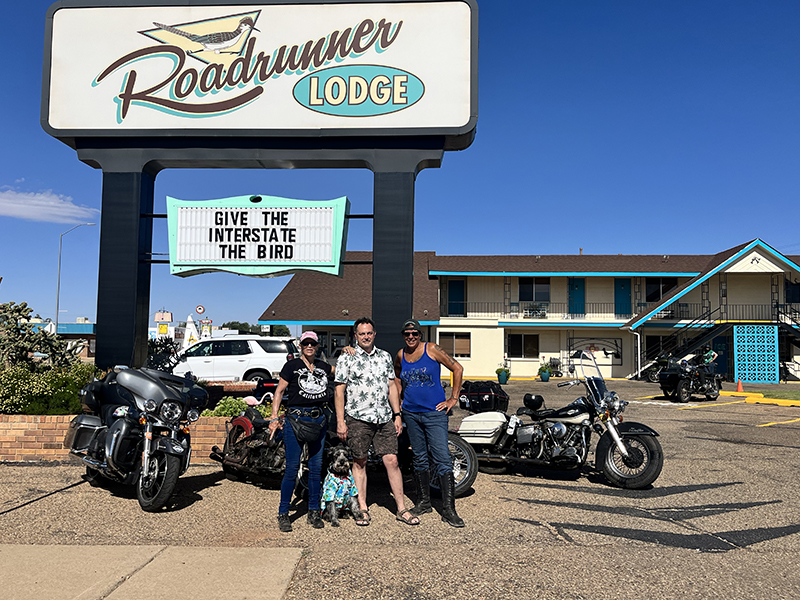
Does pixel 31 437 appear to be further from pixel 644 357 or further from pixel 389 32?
pixel 644 357

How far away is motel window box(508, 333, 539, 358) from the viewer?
32.4 metres

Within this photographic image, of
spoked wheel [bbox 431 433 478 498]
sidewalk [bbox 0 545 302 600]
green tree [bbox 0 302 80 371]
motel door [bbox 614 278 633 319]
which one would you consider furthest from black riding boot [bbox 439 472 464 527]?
→ motel door [bbox 614 278 633 319]

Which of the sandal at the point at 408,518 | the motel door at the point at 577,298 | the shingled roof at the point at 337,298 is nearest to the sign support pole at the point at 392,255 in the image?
the sandal at the point at 408,518

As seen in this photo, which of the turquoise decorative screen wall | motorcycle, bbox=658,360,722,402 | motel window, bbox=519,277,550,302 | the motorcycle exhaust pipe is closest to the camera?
the motorcycle exhaust pipe

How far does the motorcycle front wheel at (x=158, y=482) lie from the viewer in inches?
227

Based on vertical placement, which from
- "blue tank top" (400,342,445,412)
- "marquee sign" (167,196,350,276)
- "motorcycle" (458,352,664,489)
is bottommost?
"motorcycle" (458,352,664,489)

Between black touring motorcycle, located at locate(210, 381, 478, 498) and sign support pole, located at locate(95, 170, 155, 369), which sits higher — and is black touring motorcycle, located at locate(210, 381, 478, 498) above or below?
below

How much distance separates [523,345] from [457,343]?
3.73 meters

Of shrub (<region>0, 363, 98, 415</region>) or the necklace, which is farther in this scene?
shrub (<region>0, 363, 98, 415</region>)

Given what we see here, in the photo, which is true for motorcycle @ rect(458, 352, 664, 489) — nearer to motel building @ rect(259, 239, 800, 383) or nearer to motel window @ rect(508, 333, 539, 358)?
motel building @ rect(259, 239, 800, 383)

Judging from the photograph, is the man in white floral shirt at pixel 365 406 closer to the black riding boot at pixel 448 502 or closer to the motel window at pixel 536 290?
the black riding boot at pixel 448 502

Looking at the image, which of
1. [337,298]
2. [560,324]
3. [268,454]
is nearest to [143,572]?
[268,454]

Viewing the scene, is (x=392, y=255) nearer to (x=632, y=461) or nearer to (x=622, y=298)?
(x=632, y=461)

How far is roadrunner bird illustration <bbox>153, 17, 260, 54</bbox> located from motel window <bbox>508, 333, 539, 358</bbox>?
25952mm
